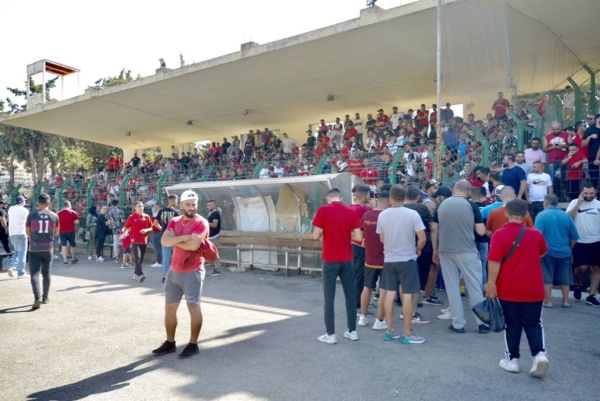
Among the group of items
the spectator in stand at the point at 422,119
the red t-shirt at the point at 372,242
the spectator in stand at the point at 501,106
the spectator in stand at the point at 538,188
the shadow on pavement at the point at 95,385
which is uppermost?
the spectator in stand at the point at 422,119

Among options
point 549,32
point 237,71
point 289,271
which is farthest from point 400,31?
point 289,271

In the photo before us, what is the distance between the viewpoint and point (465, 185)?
5902 mm

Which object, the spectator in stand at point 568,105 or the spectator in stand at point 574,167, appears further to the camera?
the spectator in stand at point 568,105

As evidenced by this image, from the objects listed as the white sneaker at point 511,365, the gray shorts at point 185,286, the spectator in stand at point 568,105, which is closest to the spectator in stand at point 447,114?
the spectator in stand at point 568,105

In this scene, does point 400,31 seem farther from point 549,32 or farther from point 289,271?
point 289,271

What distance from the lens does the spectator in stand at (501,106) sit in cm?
1002

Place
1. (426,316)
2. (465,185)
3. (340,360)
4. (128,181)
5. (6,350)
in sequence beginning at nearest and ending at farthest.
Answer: (340,360)
(6,350)
(465,185)
(426,316)
(128,181)

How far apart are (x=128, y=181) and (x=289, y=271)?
830cm

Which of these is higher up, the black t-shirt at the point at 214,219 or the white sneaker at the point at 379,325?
the black t-shirt at the point at 214,219

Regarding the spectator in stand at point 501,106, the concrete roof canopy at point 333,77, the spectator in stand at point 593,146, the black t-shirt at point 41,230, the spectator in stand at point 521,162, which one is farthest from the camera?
the concrete roof canopy at point 333,77

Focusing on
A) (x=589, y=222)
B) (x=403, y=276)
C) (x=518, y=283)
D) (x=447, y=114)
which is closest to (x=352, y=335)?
(x=403, y=276)

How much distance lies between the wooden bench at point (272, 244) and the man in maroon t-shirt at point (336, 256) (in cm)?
447

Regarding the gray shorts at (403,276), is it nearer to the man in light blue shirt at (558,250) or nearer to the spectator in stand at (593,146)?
the man in light blue shirt at (558,250)

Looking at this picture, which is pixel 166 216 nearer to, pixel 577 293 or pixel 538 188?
pixel 538 188
